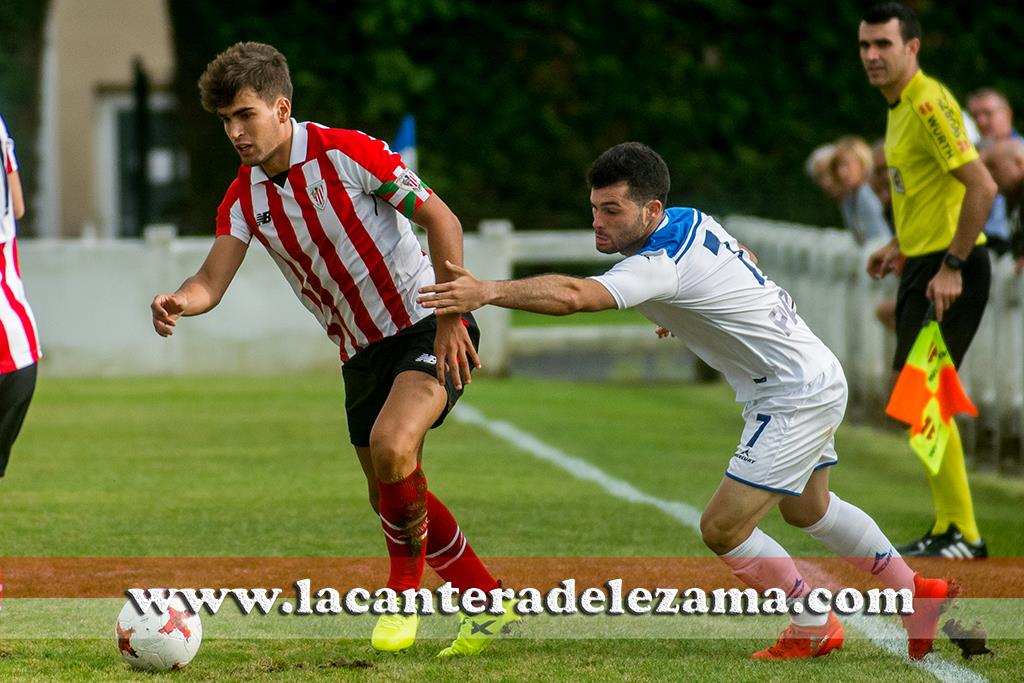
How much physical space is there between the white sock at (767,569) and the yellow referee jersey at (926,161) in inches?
98.0

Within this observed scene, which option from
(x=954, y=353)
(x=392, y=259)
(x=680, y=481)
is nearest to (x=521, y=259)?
(x=680, y=481)

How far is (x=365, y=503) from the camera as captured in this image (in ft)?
29.2

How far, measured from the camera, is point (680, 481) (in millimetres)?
9742

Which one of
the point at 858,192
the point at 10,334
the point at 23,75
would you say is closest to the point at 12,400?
the point at 10,334

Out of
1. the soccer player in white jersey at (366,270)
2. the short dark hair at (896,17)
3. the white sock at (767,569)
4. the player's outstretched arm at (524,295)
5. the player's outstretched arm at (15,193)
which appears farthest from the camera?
the short dark hair at (896,17)

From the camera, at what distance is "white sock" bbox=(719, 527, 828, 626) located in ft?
18.2

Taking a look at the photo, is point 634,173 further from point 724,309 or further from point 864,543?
point 864,543

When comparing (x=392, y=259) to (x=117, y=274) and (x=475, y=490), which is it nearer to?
(x=475, y=490)

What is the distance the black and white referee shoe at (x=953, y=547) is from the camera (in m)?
7.46

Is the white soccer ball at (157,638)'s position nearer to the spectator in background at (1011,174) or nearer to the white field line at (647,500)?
the white field line at (647,500)

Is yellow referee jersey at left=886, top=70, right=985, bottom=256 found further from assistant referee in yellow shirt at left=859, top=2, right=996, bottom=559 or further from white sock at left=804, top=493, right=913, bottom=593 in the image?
white sock at left=804, top=493, right=913, bottom=593

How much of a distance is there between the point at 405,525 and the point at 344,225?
1052mm

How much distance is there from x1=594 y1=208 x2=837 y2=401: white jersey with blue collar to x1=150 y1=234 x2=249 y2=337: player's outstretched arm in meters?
1.47

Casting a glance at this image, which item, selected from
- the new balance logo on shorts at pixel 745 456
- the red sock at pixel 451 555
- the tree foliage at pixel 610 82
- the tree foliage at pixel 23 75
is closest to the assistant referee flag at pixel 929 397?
the new balance logo on shorts at pixel 745 456
